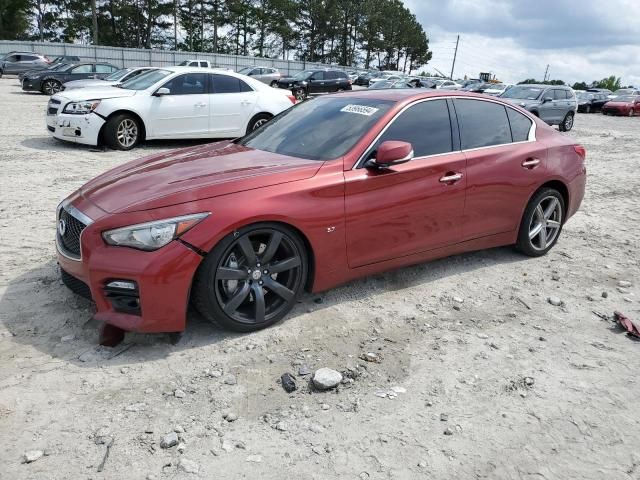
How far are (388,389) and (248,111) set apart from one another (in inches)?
356

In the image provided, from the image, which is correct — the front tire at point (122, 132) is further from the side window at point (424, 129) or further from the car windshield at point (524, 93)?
the car windshield at point (524, 93)

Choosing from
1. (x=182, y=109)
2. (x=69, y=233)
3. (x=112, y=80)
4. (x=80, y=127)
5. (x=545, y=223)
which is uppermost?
(x=112, y=80)

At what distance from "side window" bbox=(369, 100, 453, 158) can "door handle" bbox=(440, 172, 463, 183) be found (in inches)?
7.8

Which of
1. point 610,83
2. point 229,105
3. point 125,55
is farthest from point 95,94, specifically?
point 610,83

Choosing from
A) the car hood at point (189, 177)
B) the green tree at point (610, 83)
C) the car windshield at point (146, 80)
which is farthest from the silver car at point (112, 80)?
the green tree at point (610, 83)

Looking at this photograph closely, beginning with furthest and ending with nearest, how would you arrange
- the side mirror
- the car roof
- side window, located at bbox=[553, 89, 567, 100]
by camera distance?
side window, located at bbox=[553, 89, 567, 100], the car roof, the side mirror

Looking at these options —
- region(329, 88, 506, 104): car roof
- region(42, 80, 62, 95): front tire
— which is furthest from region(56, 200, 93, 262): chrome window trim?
region(42, 80, 62, 95): front tire

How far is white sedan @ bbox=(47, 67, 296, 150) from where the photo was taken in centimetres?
991

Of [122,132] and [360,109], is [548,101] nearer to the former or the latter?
[122,132]

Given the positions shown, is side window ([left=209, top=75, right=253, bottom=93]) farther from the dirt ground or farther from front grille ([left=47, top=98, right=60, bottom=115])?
the dirt ground

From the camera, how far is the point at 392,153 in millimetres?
3803

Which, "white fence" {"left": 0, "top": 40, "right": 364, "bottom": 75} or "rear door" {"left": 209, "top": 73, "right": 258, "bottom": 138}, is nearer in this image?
"rear door" {"left": 209, "top": 73, "right": 258, "bottom": 138}

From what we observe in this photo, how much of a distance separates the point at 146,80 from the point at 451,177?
8.10 m

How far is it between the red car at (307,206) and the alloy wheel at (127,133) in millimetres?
6003
